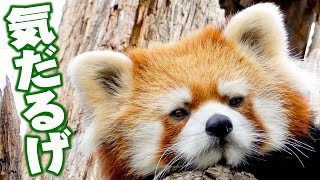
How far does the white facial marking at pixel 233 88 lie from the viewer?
108 inches

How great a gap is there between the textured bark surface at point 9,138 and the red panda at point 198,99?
413 mm

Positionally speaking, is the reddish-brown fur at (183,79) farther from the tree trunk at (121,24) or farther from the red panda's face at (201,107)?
the tree trunk at (121,24)

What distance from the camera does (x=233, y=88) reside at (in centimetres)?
277

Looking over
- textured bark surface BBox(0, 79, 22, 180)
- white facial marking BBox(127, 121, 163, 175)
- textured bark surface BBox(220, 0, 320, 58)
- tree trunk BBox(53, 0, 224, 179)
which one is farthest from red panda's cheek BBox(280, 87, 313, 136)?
textured bark surface BBox(220, 0, 320, 58)

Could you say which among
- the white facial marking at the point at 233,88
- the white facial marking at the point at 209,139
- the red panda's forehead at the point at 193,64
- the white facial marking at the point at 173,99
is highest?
the red panda's forehead at the point at 193,64

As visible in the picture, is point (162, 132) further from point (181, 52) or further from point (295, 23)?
point (295, 23)

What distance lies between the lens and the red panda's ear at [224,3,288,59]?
2.99 metres

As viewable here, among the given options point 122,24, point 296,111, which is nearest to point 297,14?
point 122,24

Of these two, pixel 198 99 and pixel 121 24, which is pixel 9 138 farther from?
pixel 121 24

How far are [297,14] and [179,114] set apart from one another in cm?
280

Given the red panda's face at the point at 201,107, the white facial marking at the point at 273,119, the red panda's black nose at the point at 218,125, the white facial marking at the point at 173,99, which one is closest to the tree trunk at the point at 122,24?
the red panda's face at the point at 201,107

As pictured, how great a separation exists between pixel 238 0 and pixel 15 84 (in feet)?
7.25

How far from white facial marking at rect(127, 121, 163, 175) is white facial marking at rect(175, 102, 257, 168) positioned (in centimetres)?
14

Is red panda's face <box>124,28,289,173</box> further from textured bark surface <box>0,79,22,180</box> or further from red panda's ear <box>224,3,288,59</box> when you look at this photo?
textured bark surface <box>0,79,22,180</box>
